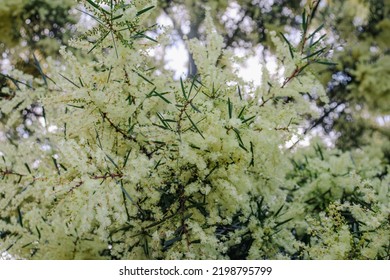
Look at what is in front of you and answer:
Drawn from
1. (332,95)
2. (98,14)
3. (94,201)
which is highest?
(332,95)

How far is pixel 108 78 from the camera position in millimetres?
1716

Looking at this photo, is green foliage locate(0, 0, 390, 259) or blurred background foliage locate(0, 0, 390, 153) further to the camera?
blurred background foliage locate(0, 0, 390, 153)

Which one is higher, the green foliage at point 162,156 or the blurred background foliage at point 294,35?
the blurred background foliage at point 294,35

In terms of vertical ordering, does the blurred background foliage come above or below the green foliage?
above

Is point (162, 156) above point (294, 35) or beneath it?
beneath

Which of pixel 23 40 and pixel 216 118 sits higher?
pixel 23 40

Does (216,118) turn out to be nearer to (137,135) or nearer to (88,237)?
(137,135)

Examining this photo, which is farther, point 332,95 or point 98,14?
point 332,95

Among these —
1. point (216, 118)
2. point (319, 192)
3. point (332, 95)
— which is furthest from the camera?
point (332, 95)

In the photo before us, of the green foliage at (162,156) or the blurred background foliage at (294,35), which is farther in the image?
the blurred background foliage at (294,35)

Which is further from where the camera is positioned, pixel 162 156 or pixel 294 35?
pixel 294 35

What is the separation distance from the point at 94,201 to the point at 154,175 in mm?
305

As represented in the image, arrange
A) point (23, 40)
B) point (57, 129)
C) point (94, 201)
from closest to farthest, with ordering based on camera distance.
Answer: point (94, 201) < point (57, 129) < point (23, 40)
